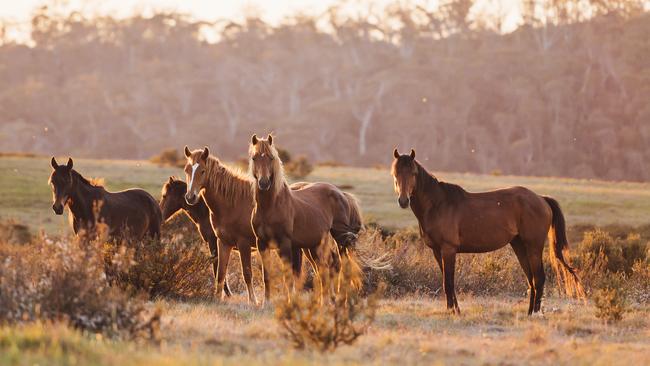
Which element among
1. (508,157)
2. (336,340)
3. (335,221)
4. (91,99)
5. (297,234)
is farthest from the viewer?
(91,99)

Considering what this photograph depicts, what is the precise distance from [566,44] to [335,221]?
75020 millimetres

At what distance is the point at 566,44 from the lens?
279 ft

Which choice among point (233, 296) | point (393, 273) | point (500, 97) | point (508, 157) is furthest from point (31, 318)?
point (500, 97)

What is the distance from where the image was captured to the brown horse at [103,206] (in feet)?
43.6

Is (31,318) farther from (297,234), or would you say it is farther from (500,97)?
(500,97)

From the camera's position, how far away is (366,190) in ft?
133

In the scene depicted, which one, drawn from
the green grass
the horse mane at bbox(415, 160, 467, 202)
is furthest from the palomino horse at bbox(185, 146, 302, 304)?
the green grass

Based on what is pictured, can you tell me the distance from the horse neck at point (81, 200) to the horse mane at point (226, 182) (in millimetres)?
1785

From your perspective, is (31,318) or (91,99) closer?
(31,318)

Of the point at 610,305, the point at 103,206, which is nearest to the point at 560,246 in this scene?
the point at 610,305

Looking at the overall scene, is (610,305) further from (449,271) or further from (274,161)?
(274,161)

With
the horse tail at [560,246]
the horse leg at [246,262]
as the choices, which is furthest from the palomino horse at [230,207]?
the horse tail at [560,246]

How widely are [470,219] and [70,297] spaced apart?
543 cm

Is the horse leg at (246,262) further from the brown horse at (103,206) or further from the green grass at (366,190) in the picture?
the green grass at (366,190)
